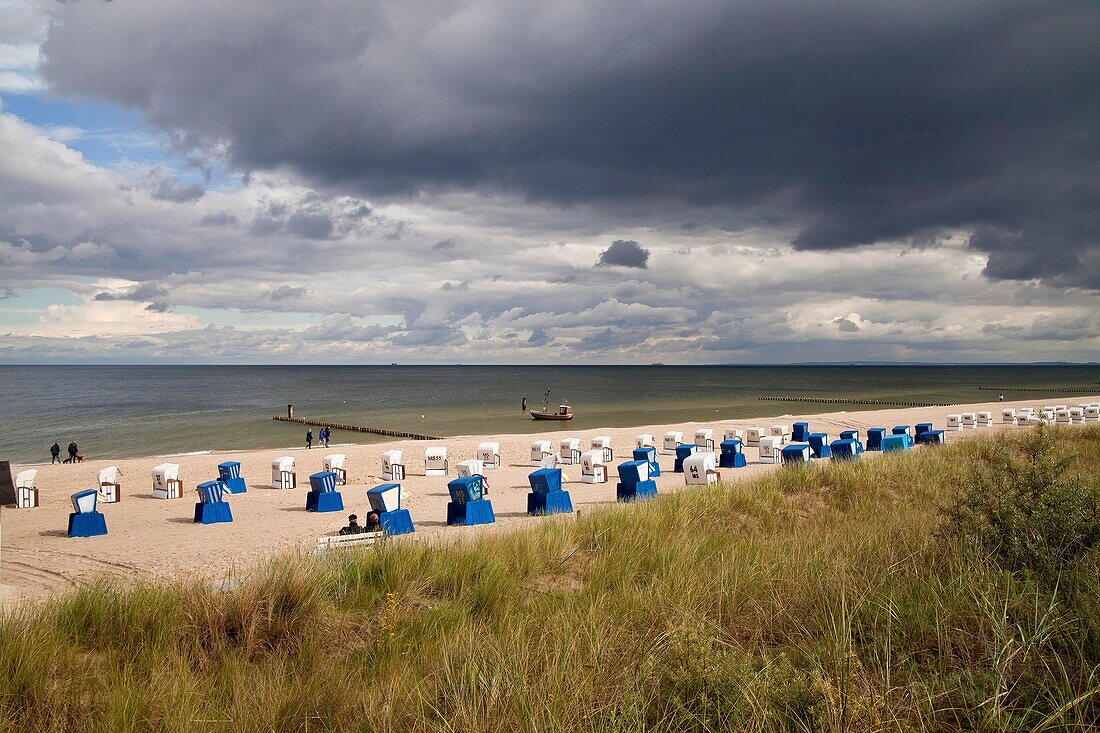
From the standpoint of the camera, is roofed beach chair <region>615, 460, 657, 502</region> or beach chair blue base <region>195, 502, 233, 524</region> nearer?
beach chair blue base <region>195, 502, 233, 524</region>

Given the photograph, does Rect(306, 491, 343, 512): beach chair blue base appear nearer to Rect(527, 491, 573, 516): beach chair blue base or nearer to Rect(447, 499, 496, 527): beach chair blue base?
Rect(447, 499, 496, 527): beach chair blue base

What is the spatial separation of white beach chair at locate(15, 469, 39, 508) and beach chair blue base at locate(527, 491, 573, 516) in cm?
1512

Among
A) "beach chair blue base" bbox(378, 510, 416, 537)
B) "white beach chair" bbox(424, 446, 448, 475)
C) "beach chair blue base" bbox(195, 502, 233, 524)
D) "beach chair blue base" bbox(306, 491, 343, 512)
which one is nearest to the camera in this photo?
"beach chair blue base" bbox(378, 510, 416, 537)

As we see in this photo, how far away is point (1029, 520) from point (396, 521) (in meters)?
10.4

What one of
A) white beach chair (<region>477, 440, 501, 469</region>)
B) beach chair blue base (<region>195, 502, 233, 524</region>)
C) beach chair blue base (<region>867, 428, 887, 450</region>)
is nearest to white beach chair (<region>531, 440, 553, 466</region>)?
white beach chair (<region>477, 440, 501, 469</region>)

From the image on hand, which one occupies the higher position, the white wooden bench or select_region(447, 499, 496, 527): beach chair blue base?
the white wooden bench

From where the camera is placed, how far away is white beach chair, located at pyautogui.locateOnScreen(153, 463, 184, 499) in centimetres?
2094

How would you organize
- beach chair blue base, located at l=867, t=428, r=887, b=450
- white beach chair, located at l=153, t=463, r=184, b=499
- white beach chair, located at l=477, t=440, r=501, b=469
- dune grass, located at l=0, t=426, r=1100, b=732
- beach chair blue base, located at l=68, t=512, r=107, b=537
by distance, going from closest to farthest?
dune grass, located at l=0, t=426, r=1100, b=732
beach chair blue base, located at l=68, t=512, r=107, b=537
white beach chair, located at l=153, t=463, r=184, b=499
white beach chair, located at l=477, t=440, r=501, b=469
beach chair blue base, located at l=867, t=428, r=887, b=450

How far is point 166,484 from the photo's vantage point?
2102 cm

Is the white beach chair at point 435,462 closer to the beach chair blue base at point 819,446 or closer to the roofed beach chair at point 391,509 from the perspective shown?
the roofed beach chair at point 391,509

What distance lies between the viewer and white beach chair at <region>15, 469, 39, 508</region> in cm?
1956

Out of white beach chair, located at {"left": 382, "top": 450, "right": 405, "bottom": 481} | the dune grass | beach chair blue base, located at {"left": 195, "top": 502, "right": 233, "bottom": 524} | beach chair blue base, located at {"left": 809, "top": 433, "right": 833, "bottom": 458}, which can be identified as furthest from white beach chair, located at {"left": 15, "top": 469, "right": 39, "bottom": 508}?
beach chair blue base, located at {"left": 809, "top": 433, "right": 833, "bottom": 458}

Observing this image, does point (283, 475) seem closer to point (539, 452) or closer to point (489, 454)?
point (489, 454)

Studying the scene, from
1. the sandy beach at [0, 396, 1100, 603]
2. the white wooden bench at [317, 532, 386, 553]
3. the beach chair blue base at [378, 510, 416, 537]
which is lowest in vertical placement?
the sandy beach at [0, 396, 1100, 603]
